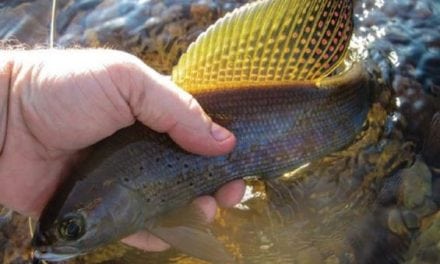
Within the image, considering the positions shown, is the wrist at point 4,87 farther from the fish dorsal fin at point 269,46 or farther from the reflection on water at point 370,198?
the reflection on water at point 370,198

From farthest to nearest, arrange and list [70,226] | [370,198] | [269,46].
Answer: [370,198] → [269,46] → [70,226]

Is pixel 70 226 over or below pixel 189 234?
over

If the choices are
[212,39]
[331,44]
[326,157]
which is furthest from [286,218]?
[212,39]

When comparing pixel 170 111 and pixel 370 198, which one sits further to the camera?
pixel 370 198

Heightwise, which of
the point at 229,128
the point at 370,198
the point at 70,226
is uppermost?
the point at 229,128

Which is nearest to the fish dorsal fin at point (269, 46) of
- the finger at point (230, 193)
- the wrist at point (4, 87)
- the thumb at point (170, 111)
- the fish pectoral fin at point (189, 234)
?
the thumb at point (170, 111)

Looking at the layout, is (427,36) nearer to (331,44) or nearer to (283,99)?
(331,44)

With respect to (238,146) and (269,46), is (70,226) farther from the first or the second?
(269,46)

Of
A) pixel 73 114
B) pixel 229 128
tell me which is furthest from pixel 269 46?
pixel 73 114

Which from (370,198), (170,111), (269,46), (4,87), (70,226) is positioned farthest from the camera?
(370,198)
